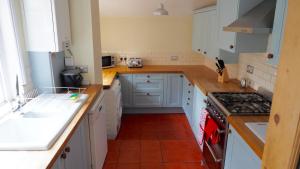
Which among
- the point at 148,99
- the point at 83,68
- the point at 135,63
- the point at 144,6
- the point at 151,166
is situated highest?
the point at 144,6

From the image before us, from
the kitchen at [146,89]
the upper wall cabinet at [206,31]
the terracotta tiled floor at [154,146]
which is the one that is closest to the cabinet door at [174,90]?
the kitchen at [146,89]

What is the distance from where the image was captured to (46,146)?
1231 mm

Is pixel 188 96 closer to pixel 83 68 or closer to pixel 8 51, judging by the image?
pixel 83 68

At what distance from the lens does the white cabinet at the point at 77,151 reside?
57.3 inches

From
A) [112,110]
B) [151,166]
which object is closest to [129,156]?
[151,166]

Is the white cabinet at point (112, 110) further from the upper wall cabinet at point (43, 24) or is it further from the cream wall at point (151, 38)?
the cream wall at point (151, 38)

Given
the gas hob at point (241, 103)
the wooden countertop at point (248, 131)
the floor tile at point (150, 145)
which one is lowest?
the floor tile at point (150, 145)

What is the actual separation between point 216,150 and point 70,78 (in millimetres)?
1600

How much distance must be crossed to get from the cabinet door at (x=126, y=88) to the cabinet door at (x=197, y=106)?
1.22 metres

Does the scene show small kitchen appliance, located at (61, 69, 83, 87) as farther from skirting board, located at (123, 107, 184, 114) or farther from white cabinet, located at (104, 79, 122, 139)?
skirting board, located at (123, 107, 184, 114)

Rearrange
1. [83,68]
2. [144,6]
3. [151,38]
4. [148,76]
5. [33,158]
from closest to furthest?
[33,158] → [83,68] → [144,6] → [148,76] → [151,38]

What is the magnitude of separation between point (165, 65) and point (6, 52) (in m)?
2.82

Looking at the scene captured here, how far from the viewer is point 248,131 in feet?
4.97

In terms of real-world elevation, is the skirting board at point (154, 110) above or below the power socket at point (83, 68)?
below
